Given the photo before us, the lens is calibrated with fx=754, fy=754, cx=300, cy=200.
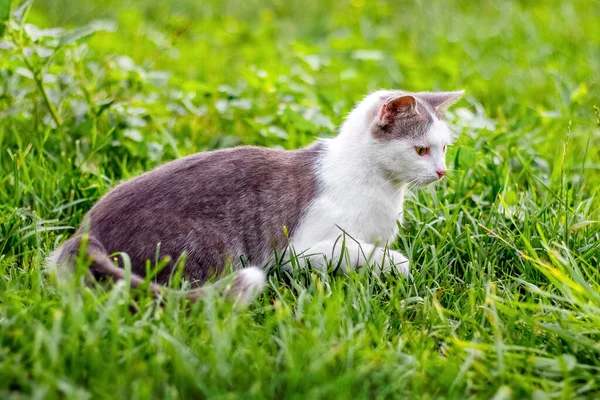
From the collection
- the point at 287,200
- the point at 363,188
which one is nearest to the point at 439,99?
the point at 363,188

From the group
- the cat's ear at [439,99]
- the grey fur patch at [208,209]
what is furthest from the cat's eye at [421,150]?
the grey fur patch at [208,209]

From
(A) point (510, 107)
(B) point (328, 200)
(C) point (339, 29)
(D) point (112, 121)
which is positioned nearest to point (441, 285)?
(B) point (328, 200)

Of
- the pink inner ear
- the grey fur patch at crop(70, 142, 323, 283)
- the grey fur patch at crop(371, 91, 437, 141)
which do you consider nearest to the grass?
the grey fur patch at crop(70, 142, 323, 283)

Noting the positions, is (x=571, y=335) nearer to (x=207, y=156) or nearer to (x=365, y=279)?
(x=365, y=279)

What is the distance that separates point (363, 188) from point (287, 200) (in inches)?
12.9

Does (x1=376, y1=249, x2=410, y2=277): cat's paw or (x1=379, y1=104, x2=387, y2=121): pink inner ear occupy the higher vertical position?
(x1=379, y1=104, x2=387, y2=121): pink inner ear

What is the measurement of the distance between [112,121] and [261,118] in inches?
33.8

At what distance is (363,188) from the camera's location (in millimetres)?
3219

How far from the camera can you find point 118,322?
7.47 feet

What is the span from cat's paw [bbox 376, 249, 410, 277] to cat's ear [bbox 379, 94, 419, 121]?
1.89 ft

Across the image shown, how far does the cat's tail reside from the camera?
2.55 meters

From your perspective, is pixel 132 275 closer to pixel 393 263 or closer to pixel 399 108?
pixel 393 263

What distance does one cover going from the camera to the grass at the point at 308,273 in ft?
7.22

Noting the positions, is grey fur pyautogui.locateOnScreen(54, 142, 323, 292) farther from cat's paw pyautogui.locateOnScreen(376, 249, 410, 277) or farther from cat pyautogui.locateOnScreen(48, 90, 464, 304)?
cat's paw pyautogui.locateOnScreen(376, 249, 410, 277)
